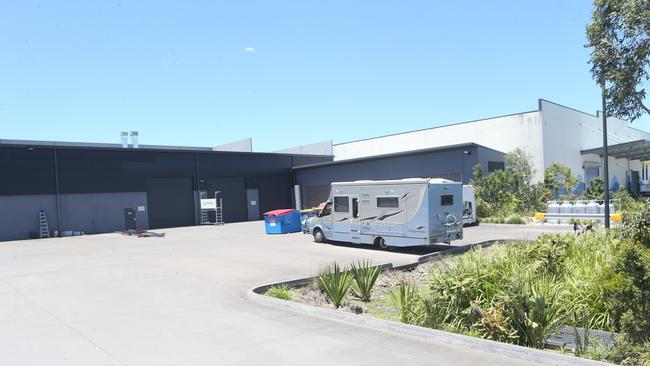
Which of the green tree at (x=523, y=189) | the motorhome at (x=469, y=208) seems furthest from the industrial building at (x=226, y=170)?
the motorhome at (x=469, y=208)

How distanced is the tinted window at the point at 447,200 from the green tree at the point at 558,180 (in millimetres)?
20442

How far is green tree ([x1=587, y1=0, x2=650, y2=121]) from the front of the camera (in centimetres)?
871

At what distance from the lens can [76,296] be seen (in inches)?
423

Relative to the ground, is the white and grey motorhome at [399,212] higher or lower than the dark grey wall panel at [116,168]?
lower

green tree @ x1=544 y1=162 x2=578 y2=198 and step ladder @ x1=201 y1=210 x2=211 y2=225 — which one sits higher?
green tree @ x1=544 y1=162 x2=578 y2=198

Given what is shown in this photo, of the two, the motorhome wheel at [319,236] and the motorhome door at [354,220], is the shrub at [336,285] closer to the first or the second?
the motorhome door at [354,220]

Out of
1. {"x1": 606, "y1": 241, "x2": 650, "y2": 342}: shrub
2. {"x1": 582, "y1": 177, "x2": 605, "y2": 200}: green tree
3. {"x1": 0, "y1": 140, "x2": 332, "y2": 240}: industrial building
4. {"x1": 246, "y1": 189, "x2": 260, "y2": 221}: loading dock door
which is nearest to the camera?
{"x1": 606, "y1": 241, "x2": 650, "y2": 342}: shrub

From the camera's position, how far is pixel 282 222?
27797 millimetres

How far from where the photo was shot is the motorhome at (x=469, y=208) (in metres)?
28.2

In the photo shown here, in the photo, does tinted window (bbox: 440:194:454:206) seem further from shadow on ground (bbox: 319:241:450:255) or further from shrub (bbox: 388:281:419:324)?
shrub (bbox: 388:281:419:324)

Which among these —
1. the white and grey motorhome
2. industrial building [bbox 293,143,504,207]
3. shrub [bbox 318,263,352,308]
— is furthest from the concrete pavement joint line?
industrial building [bbox 293,143,504,207]

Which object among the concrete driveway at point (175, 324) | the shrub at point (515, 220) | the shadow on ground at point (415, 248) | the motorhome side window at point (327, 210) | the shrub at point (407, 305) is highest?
the motorhome side window at point (327, 210)

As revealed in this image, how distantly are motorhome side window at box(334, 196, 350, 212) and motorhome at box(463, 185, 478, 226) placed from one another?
1010cm

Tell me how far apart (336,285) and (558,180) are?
111 feet
